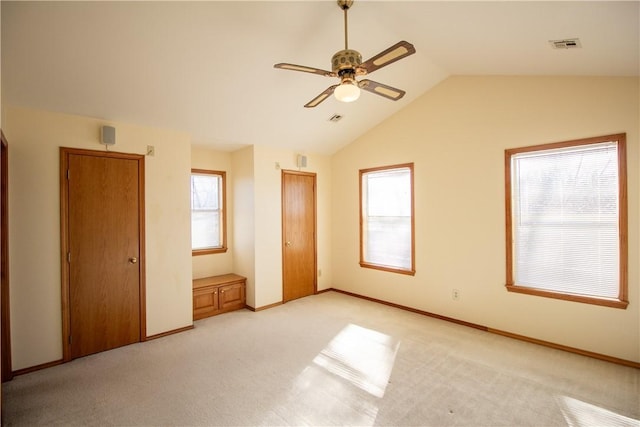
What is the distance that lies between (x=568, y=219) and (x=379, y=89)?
2.53 meters

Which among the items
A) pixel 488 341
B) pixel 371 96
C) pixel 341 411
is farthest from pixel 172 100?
pixel 488 341

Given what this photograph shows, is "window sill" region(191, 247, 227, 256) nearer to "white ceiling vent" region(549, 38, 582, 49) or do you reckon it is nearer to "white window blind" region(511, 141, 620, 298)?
"white window blind" region(511, 141, 620, 298)

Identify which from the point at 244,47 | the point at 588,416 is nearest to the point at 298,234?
the point at 244,47

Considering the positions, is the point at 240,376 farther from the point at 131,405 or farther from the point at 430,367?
the point at 430,367

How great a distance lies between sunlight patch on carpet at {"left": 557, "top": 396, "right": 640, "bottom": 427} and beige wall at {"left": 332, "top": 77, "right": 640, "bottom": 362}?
1.04 meters

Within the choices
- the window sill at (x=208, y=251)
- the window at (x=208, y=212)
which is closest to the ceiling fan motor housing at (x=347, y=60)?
the window at (x=208, y=212)

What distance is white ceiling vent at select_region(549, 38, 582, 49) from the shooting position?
2.44m

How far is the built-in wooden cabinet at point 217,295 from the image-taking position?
4.30 meters

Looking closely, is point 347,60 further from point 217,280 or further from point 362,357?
point 217,280

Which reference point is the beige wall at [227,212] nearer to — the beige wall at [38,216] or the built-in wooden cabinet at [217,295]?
the built-in wooden cabinet at [217,295]

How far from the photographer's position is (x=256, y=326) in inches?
159

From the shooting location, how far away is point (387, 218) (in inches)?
195

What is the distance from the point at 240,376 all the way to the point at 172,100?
290 cm

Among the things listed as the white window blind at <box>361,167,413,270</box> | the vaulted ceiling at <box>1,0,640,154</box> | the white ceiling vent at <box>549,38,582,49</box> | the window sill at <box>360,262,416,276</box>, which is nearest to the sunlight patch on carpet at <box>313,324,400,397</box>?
the window sill at <box>360,262,416,276</box>
